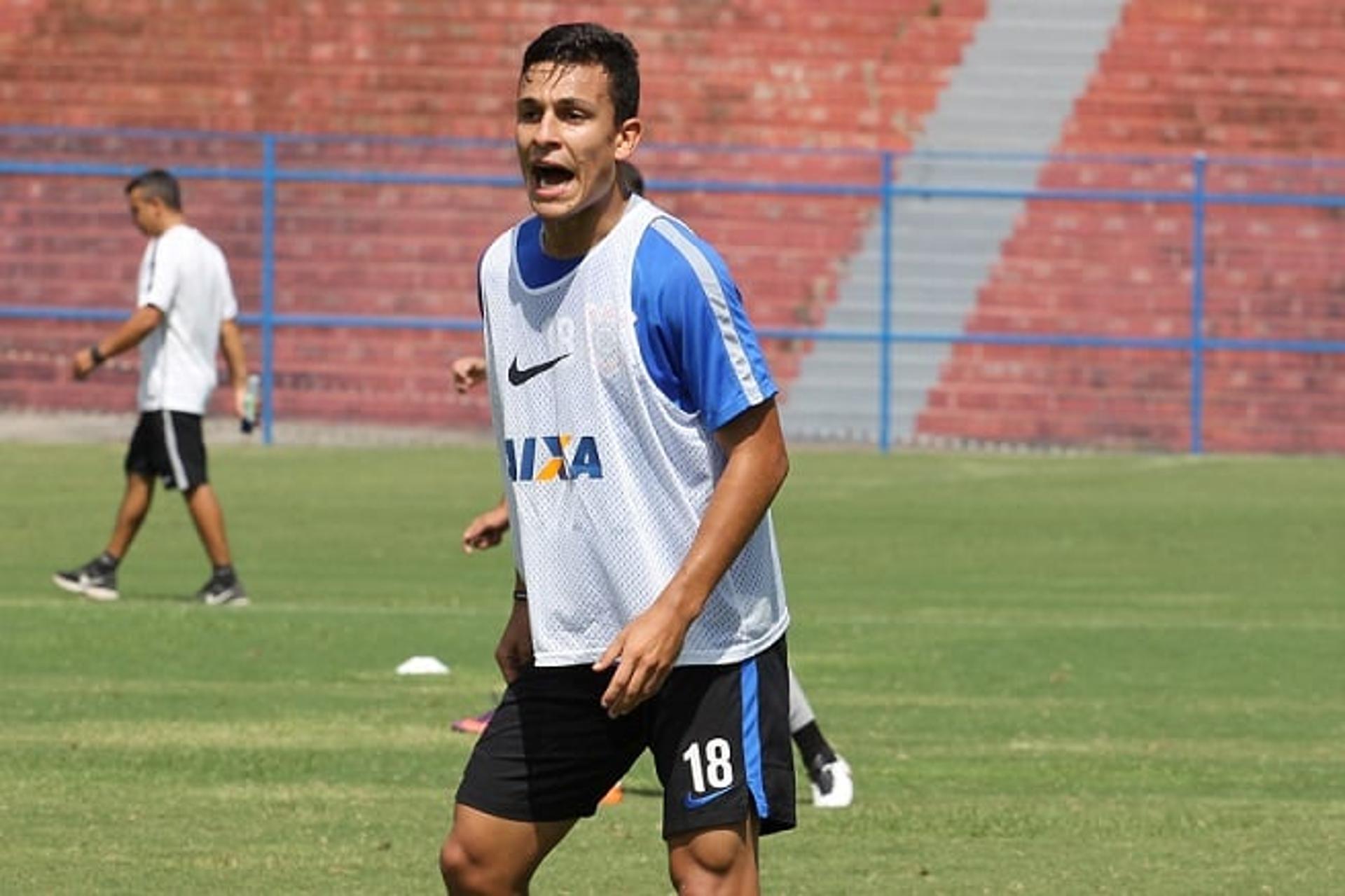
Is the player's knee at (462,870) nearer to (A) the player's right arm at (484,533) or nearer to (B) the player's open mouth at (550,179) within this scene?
(B) the player's open mouth at (550,179)

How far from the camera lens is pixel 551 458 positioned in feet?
19.6

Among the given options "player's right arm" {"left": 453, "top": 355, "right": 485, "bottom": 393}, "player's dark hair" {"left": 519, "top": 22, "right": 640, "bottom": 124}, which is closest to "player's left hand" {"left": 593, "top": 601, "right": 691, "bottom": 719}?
"player's dark hair" {"left": 519, "top": 22, "right": 640, "bottom": 124}

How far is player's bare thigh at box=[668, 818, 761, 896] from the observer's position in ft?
19.1

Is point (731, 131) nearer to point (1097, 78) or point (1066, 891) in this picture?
point (1097, 78)

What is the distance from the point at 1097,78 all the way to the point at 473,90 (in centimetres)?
586

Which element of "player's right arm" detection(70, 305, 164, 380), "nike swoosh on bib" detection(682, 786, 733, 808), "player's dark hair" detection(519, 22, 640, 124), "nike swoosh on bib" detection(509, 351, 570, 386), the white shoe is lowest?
the white shoe

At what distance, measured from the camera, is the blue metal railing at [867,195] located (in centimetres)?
2814

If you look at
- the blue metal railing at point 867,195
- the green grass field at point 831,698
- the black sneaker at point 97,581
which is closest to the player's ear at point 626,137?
the green grass field at point 831,698

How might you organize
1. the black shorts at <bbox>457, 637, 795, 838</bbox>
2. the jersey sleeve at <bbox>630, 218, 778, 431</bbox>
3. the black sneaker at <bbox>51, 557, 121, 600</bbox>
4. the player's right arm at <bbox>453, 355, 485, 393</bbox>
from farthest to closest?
the black sneaker at <bbox>51, 557, 121, 600</bbox>
the player's right arm at <bbox>453, 355, 485, 393</bbox>
the black shorts at <bbox>457, 637, 795, 838</bbox>
the jersey sleeve at <bbox>630, 218, 778, 431</bbox>

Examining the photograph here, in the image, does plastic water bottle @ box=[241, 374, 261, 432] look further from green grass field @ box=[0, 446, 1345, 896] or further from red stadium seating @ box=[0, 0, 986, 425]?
red stadium seating @ box=[0, 0, 986, 425]

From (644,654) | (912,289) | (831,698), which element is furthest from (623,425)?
(912,289)

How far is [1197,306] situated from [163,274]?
575 inches

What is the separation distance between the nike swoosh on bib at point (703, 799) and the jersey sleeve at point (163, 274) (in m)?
10.1

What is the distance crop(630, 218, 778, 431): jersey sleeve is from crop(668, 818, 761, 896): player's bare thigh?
74cm
